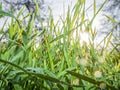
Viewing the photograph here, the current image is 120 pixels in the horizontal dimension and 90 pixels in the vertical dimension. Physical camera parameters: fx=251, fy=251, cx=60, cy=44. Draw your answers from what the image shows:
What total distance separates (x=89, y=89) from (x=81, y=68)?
0.11 metres

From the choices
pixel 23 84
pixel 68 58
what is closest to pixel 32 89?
pixel 23 84

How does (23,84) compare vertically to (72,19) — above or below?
below

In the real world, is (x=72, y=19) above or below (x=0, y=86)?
above

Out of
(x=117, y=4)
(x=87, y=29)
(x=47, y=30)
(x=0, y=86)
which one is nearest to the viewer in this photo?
(x=0, y=86)

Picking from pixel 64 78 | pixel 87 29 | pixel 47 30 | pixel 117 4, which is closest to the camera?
pixel 64 78

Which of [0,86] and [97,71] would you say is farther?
[97,71]

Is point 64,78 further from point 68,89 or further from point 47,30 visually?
point 47,30

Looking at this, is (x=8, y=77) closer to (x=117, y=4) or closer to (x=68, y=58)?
(x=68, y=58)

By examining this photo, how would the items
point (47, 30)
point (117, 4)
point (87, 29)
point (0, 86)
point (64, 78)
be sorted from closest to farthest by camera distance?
point (0, 86)
point (64, 78)
point (87, 29)
point (47, 30)
point (117, 4)

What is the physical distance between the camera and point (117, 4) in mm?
10031

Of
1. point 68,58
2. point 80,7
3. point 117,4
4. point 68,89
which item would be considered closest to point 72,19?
point 80,7

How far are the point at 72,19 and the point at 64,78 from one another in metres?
0.21

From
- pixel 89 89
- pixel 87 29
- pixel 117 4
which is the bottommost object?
pixel 89 89

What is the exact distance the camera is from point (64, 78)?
22.8 inches
